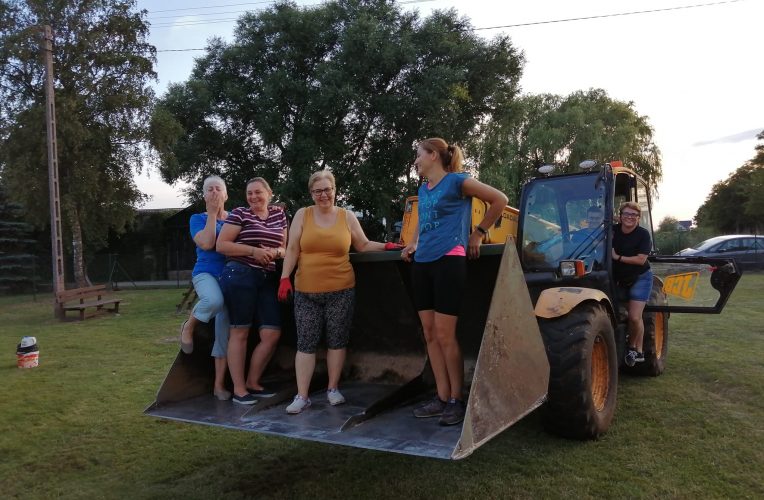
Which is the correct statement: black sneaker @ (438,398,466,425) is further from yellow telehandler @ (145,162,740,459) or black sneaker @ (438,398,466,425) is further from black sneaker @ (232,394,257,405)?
black sneaker @ (232,394,257,405)

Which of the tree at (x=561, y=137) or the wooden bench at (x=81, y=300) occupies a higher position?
the tree at (x=561, y=137)

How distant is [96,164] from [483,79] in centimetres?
1433

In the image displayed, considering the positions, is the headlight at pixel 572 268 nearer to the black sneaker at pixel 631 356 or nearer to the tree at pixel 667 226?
the black sneaker at pixel 631 356

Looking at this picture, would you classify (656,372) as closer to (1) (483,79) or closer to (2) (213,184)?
(2) (213,184)

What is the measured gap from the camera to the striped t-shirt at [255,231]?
14.0ft

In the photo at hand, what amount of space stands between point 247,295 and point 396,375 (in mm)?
1300

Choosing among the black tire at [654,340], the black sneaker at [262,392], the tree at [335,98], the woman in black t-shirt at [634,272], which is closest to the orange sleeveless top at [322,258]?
the black sneaker at [262,392]

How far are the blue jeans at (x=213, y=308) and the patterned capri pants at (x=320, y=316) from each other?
23.3 inches

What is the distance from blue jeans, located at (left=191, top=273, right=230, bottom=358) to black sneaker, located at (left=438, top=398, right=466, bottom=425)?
176cm

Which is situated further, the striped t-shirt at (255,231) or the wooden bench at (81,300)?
the wooden bench at (81,300)

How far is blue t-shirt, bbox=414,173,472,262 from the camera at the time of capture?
3.61 meters

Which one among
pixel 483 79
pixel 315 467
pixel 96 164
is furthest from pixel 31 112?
pixel 315 467

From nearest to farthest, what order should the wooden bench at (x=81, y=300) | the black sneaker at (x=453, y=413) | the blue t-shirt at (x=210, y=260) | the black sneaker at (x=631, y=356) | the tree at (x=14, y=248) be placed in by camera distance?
the black sneaker at (x=453, y=413)
the blue t-shirt at (x=210, y=260)
the black sneaker at (x=631, y=356)
the wooden bench at (x=81, y=300)
the tree at (x=14, y=248)

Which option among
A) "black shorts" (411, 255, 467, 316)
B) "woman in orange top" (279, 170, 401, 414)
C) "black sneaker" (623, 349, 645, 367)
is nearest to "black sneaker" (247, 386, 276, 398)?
"woman in orange top" (279, 170, 401, 414)
